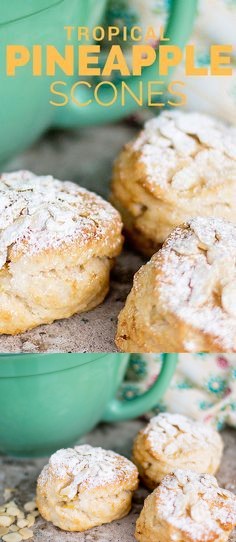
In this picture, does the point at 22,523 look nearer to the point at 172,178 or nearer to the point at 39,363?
the point at 39,363

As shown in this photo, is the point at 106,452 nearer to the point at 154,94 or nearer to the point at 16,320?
the point at 16,320

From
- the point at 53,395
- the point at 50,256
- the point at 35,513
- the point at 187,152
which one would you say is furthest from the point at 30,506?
the point at 187,152

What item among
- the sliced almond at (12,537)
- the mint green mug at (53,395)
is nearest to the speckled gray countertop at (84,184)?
the mint green mug at (53,395)

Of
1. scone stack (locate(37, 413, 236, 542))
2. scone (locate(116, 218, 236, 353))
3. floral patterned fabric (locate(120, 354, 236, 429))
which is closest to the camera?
scone (locate(116, 218, 236, 353))

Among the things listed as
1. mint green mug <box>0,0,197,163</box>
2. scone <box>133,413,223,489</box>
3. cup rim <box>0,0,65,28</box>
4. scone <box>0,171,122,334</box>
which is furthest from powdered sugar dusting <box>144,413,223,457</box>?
cup rim <box>0,0,65,28</box>

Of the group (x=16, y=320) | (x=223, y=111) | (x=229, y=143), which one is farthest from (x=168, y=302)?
(x=223, y=111)

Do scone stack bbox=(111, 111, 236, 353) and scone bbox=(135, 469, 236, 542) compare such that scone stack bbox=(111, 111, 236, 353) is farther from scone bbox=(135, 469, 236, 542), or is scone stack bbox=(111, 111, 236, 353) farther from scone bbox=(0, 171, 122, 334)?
scone bbox=(135, 469, 236, 542)

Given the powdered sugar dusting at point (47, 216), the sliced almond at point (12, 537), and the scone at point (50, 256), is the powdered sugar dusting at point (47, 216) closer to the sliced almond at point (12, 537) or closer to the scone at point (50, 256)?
the scone at point (50, 256)
